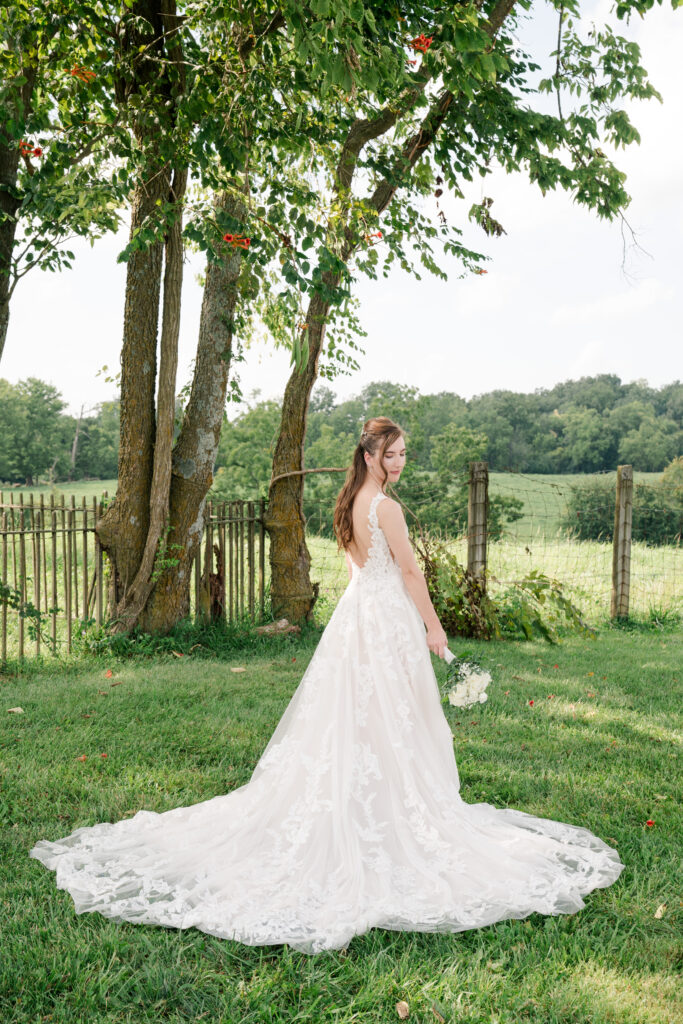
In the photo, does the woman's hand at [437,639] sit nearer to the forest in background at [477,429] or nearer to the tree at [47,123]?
the tree at [47,123]

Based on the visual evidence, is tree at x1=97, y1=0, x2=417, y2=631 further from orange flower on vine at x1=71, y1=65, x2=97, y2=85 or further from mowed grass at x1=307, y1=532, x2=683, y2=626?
mowed grass at x1=307, y1=532, x2=683, y2=626

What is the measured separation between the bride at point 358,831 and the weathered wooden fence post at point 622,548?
683 cm

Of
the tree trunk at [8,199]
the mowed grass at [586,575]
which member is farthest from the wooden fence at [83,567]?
the tree trunk at [8,199]

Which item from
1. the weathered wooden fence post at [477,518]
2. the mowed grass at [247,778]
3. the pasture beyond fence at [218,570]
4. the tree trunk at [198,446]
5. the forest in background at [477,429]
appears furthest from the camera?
the forest in background at [477,429]

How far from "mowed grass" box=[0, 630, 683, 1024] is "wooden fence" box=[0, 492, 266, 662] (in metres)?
0.69

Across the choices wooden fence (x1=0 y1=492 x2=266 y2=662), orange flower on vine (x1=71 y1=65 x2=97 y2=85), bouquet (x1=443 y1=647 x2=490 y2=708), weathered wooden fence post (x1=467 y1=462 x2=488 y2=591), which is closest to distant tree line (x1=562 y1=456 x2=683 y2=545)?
weathered wooden fence post (x1=467 y1=462 x2=488 y2=591)

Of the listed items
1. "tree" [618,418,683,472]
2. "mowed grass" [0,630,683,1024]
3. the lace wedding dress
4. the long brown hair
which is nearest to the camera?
"mowed grass" [0,630,683,1024]

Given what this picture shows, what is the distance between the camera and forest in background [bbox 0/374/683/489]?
36.7 meters

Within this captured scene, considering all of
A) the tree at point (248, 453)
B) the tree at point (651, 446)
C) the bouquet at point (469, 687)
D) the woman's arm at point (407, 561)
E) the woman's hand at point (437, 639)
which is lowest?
the bouquet at point (469, 687)

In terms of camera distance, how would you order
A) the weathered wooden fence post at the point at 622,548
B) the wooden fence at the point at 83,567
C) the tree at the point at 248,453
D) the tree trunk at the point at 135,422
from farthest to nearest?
the tree at the point at 248,453 < the weathered wooden fence post at the point at 622,548 < the tree trunk at the point at 135,422 < the wooden fence at the point at 83,567

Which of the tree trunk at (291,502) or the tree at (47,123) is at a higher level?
the tree at (47,123)

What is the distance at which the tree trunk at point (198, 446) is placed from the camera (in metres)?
7.64

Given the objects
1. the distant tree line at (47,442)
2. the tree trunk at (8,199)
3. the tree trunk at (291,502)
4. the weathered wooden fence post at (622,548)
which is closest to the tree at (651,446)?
the distant tree line at (47,442)

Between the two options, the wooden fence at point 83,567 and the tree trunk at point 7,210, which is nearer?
the tree trunk at point 7,210
